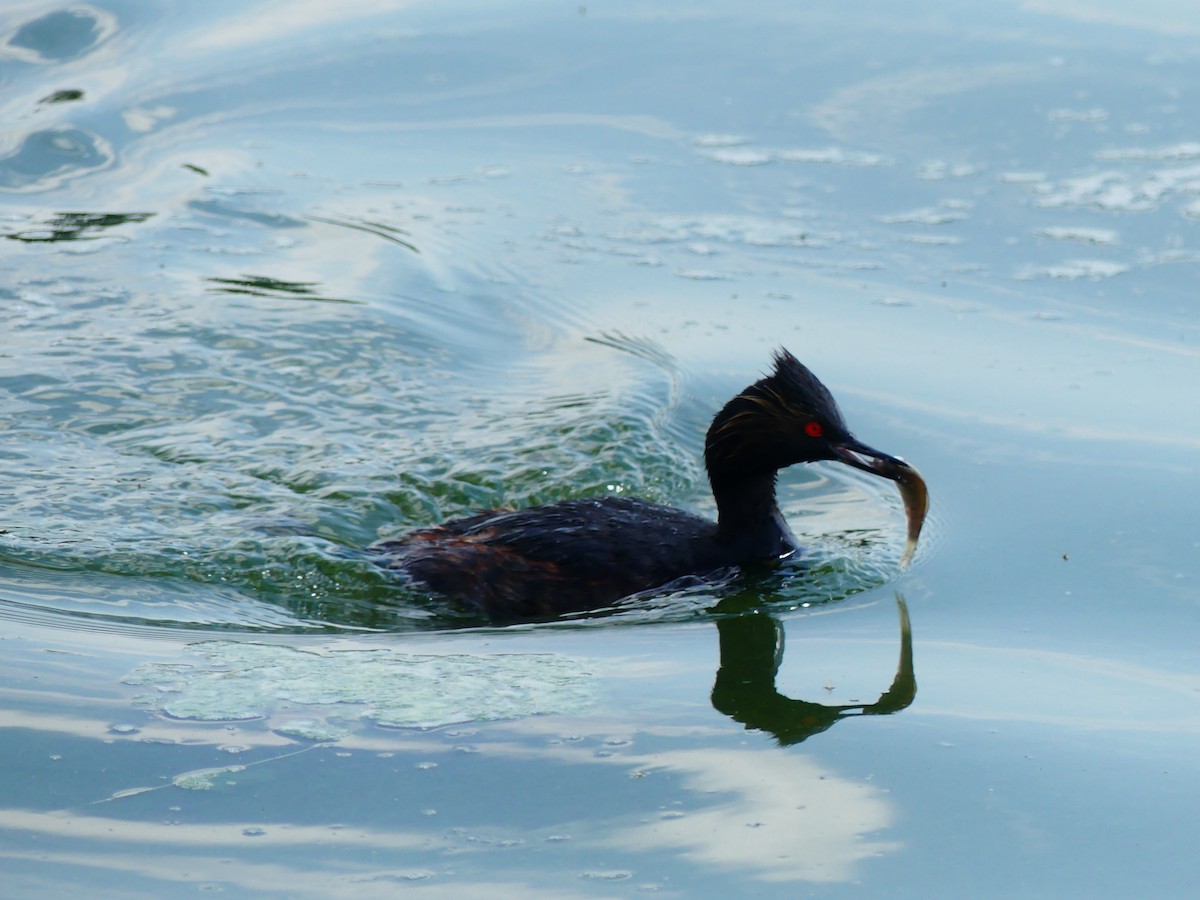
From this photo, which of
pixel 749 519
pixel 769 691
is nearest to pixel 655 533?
pixel 749 519

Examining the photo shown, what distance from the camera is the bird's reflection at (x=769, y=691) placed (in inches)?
229

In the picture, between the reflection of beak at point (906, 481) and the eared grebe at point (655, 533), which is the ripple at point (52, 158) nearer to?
the eared grebe at point (655, 533)

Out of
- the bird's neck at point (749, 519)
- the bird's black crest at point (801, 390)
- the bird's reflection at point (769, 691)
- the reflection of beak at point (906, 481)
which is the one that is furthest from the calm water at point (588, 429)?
the bird's black crest at point (801, 390)

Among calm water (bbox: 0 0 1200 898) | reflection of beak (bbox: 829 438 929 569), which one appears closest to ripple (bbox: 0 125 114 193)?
calm water (bbox: 0 0 1200 898)

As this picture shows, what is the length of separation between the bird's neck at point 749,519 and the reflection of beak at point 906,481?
49 cm

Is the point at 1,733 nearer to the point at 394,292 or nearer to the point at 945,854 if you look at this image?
the point at 945,854

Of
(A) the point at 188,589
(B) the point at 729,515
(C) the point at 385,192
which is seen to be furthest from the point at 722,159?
(A) the point at 188,589

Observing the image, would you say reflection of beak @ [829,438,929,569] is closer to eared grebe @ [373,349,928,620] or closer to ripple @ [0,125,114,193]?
eared grebe @ [373,349,928,620]

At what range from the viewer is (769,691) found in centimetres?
610

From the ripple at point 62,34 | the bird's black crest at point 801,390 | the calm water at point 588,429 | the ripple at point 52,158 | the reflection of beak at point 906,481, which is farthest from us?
the ripple at point 62,34

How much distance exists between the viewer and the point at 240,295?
10586 mm

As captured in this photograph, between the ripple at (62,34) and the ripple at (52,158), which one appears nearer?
the ripple at (52,158)

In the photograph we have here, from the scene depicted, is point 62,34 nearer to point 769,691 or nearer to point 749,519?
point 749,519

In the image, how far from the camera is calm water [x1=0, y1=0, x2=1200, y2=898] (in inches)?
198
